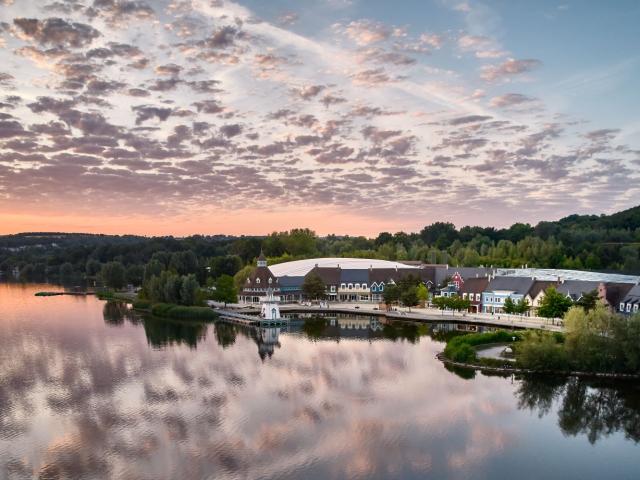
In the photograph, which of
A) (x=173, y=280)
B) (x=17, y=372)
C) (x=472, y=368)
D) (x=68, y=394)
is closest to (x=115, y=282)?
(x=173, y=280)

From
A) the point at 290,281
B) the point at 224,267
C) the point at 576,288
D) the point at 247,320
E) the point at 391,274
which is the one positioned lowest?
the point at 247,320

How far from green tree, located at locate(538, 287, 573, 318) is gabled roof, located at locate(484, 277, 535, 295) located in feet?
19.4

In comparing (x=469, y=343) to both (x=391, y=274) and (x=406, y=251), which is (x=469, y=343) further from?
(x=406, y=251)

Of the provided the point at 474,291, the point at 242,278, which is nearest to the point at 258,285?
the point at 242,278

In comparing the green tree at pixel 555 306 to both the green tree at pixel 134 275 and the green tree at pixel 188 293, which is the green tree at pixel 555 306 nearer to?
the green tree at pixel 188 293

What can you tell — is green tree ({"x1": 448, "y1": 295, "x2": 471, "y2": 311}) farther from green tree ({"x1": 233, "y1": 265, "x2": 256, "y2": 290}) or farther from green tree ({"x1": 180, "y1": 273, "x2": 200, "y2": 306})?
green tree ({"x1": 180, "y1": 273, "x2": 200, "y2": 306})

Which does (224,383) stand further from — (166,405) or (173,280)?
(173,280)

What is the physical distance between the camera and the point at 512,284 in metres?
52.1

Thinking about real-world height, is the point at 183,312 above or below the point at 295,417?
above

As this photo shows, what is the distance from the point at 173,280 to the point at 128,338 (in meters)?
15.9

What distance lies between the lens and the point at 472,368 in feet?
105

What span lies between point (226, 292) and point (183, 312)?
656 cm

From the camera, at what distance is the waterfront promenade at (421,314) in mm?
44469

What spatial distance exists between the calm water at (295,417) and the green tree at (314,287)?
20806mm
